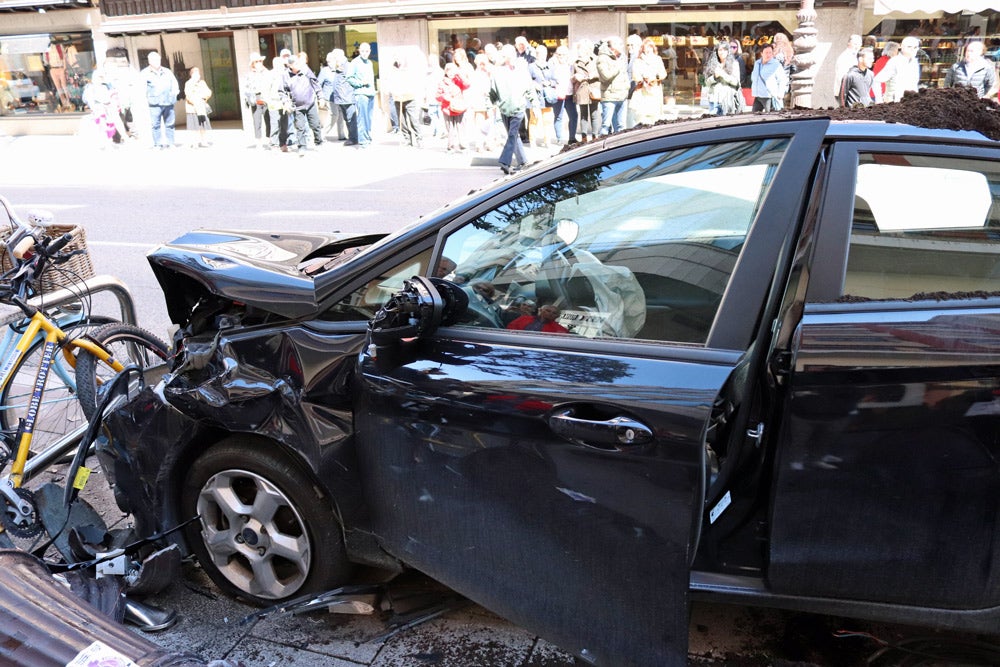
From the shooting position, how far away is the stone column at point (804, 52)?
1315 cm

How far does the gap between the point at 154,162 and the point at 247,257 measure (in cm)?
1583

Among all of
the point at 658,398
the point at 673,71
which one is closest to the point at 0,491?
the point at 658,398

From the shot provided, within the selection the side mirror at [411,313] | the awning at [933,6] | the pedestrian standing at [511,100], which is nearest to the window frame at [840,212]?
the side mirror at [411,313]

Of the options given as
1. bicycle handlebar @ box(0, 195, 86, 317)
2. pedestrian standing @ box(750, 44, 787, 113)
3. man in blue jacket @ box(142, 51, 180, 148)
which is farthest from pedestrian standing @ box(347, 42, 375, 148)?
bicycle handlebar @ box(0, 195, 86, 317)

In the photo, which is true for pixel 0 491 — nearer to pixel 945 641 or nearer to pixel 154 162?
pixel 945 641

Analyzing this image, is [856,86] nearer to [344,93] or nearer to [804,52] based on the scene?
[804,52]

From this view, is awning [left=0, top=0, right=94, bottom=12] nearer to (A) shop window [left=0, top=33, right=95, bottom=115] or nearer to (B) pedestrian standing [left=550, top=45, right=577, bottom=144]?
(A) shop window [left=0, top=33, right=95, bottom=115]

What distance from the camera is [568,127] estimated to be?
16609 mm

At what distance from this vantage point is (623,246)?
8.36 feet

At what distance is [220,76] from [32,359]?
79.3ft

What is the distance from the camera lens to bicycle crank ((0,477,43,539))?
3320 mm

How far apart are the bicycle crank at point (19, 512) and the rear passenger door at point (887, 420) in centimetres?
266

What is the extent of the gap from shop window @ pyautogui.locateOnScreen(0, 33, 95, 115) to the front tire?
25.6m

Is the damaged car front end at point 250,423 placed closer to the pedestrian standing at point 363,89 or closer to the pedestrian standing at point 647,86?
the pedestrian standing at point 647,86
